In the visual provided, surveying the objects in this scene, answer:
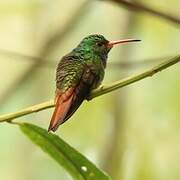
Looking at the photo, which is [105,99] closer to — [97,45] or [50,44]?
[50,44]

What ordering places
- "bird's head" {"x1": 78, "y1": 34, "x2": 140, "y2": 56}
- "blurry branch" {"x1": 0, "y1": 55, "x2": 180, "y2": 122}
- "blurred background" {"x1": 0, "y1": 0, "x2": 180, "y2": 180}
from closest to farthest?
"blurry branch" {"x1": 0, "y1": 55, "x2": 180, "y2": 122} → "bird's head" {"x1": 78, "y1": 34, "x2": 140, "y2": 56} → "blurred background" {"x1": 0, "y1": 0, "x2": 180, "y2": 180}

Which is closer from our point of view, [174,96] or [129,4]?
[129,4]

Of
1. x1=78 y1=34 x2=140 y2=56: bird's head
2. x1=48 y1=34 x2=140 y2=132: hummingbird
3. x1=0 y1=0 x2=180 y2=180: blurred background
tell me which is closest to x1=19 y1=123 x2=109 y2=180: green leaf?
x1=48 y1=34 x2=140 y2=132: hummingbird

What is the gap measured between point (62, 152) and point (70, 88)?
0.58 ft

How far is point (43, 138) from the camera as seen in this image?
157 centimetres

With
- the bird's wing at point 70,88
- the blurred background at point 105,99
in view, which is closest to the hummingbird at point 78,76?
the bird's wing at point 70,88

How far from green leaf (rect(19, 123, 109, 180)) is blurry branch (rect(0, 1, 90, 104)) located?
3.99ft

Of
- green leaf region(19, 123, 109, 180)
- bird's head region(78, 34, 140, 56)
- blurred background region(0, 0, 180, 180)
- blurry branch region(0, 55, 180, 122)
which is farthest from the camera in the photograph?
blurred background region(0, 0, 180, 180)

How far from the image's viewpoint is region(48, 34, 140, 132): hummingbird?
1.39 meters

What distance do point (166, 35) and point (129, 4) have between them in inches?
69.9

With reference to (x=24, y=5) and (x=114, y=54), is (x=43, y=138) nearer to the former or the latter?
(x=114, y=54)

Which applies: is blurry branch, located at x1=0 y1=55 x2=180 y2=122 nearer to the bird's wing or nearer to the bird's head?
the bird's wing

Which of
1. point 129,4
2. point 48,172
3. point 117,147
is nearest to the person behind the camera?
point 129,4

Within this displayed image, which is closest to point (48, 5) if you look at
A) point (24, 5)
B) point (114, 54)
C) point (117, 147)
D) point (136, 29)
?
point (24, 5)
